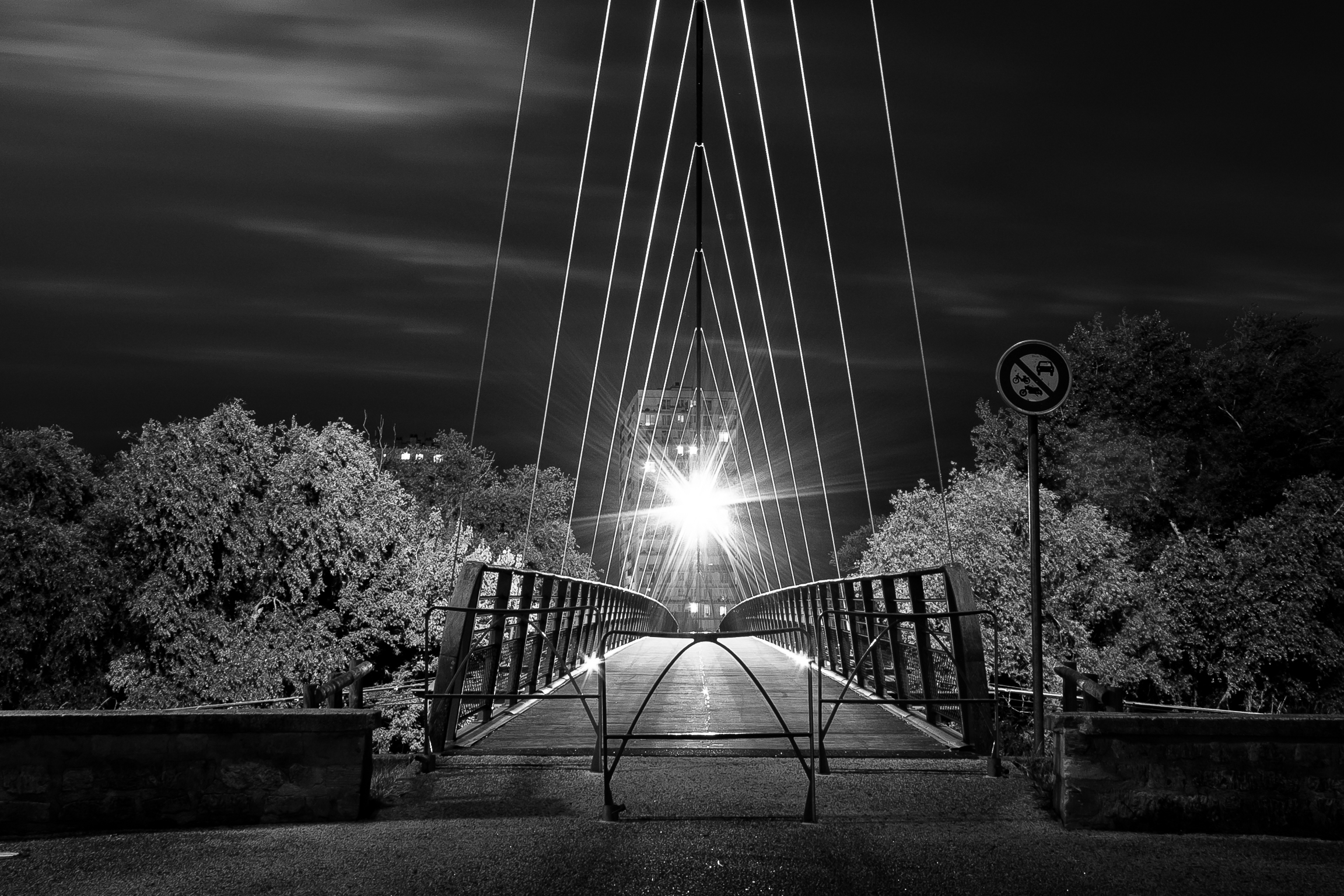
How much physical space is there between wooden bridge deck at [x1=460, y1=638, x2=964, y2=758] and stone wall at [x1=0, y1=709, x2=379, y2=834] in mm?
1837

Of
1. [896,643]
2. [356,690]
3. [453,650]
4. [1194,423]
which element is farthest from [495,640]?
[1194,423]

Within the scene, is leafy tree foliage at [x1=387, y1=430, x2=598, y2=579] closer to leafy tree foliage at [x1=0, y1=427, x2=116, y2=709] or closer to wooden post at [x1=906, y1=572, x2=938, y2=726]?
leafy tree foliage at [x1=0, y1=427, x2=116, y2=709]

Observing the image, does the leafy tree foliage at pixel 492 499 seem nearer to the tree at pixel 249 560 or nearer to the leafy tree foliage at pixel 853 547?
the leafy tree foliage at pixel 853 547

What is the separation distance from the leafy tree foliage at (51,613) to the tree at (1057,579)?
19.5 meters

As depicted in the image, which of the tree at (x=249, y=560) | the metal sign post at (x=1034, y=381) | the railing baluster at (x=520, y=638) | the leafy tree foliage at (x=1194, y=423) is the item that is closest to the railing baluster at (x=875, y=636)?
the metal sign post at (x=1034, y=381)

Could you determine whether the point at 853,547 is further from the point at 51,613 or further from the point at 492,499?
the point at 51,613

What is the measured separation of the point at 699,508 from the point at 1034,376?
6334 centimetres

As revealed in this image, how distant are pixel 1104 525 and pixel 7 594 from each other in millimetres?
30079

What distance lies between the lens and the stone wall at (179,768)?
4648 mm

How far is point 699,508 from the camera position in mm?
70188

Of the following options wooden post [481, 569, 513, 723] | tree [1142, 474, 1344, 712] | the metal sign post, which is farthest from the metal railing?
tree [1142, 474, 1344, 712]

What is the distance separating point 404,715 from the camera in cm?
2680

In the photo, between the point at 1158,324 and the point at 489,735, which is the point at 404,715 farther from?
the point at 1158,324

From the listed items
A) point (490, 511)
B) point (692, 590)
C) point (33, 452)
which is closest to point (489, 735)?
point (33, 452)
